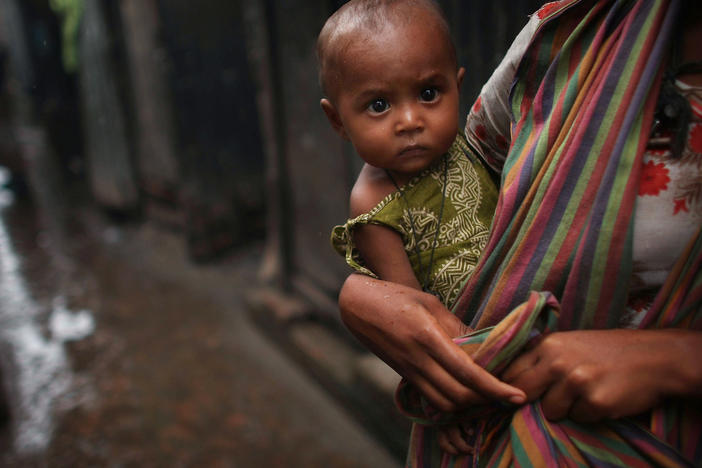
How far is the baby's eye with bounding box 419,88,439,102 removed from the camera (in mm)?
958

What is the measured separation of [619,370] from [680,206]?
25cm

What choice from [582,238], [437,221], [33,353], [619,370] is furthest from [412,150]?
[33,353]

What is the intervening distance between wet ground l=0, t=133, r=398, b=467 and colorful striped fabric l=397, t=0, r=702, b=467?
7.53ft

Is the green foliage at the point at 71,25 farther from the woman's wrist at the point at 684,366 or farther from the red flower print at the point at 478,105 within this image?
the woman's wrist at the point at 684,366

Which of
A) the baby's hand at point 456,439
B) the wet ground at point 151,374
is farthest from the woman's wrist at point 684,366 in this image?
the wet ground at point 151,374

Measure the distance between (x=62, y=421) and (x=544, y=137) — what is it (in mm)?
3387

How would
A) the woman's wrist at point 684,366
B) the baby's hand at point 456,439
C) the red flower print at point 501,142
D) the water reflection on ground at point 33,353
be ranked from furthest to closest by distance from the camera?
1. the water reflection on ground at point 33,353
2. the red flower print at point 501,142
3. the baby's hand at point 456,439
4. the woman's wrist at point 684,366

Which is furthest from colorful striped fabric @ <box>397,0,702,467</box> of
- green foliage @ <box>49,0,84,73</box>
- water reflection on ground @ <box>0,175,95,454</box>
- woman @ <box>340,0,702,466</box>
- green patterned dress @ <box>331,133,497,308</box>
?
green foliage @ <box>49,0,84,73</box>

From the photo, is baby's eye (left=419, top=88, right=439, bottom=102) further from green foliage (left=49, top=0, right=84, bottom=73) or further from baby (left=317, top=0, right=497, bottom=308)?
green foliage (left=49, top=0, right=84, bottom=73)

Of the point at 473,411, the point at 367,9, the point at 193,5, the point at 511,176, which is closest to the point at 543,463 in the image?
the point at 473,411

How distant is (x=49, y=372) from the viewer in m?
3.72

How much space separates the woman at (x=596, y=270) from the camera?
0.74 m

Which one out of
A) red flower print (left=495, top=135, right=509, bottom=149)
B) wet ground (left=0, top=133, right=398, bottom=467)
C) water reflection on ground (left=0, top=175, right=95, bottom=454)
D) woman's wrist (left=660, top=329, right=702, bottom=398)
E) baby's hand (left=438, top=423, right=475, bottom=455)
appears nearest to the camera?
woman's wrist (left=660, top=329, right=702, bottom=398)

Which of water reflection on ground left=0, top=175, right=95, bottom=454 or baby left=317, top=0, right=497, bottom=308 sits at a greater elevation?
baby left=317, top=0, right=497, bottom=308
